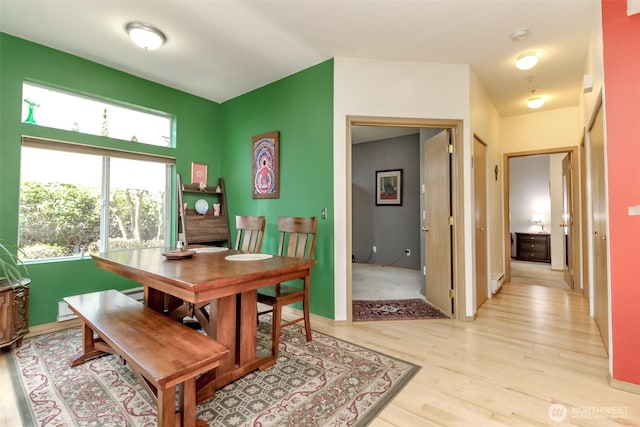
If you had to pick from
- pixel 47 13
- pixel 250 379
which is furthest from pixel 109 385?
pixel 47 13

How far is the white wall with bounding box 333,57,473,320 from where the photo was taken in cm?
295

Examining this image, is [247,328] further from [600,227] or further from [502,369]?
[600,227]

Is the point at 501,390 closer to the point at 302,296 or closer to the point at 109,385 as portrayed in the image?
the point at 302,296

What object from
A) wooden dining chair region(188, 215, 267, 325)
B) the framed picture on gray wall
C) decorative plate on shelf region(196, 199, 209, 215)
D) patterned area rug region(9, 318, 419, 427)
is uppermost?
the framed picture on gray wall

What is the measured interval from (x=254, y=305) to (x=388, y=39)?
99.2 inches

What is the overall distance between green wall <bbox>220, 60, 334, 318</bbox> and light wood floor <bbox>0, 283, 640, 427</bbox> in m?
0.74

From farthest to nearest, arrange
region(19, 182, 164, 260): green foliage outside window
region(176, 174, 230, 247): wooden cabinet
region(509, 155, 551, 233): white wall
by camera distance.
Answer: region(509, 155, 551, 233): white wall
region(176, 174, 230, 247): wooden cabinet
region(19, 182, 164, 260): green foliage outside window

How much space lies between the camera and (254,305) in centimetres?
200

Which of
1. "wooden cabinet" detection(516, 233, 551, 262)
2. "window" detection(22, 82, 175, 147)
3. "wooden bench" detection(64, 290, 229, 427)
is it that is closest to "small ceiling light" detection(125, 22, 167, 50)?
"window" detection(22, 82, 175, 147)

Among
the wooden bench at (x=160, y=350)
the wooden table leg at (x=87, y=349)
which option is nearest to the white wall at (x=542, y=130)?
the wooden bench at (x=160, y=350)

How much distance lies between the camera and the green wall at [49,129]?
2.58 metres

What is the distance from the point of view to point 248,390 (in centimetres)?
179

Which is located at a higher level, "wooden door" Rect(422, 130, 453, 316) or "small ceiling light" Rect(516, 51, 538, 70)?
"small ceiling light" Rect(516, 51, 538, 70)

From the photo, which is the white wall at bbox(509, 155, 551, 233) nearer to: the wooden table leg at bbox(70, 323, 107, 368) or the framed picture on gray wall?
the framed picture on gray wall
